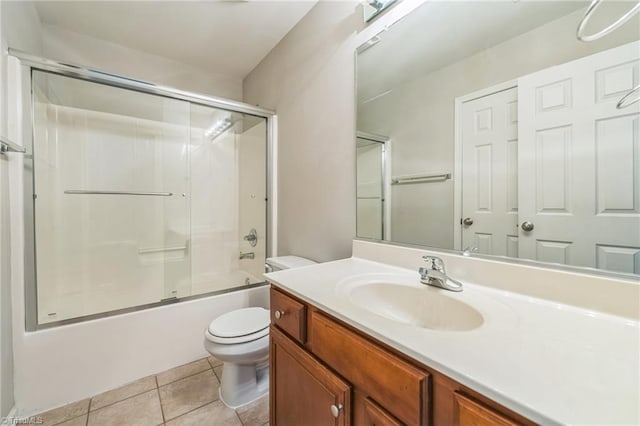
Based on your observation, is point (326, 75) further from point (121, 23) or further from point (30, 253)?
point (30, 253)

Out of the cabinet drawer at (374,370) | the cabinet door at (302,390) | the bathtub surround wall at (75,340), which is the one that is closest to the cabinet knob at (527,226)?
the cabinet drawer at (374,370)

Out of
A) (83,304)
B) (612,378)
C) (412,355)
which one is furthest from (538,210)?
(83,304)

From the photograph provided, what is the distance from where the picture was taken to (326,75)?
157 centimetres

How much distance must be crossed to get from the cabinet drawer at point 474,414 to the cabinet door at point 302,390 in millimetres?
291

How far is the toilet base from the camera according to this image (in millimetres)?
1388

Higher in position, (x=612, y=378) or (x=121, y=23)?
(x=121, y=23)

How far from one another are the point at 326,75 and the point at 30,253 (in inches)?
76.5

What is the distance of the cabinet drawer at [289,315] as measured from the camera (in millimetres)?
837

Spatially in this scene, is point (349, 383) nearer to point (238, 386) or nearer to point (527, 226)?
point (527, 226)

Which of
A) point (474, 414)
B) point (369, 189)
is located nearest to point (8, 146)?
point (369, 189)

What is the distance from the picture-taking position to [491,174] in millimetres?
922

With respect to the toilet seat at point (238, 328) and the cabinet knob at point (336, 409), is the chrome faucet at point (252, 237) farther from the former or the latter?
the cabinet knob at point (336, 409)

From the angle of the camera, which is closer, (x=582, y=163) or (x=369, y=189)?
(x=582, y=163)

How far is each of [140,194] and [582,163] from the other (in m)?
2.77
